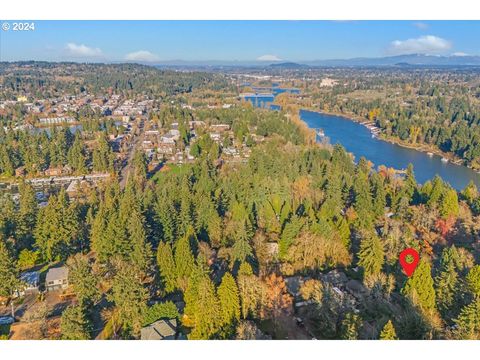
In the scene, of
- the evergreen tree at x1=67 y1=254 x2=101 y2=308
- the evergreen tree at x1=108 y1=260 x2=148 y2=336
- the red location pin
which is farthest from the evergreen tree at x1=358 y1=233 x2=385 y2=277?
the evergreen tree at x1=67 y1=254 x2=101 y2=308

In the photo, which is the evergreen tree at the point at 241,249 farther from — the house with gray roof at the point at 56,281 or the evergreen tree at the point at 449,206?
the evergreen tree at the point at 449,206

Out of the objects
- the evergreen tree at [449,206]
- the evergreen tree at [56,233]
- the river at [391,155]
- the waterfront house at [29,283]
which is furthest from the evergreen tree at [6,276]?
the river at [391,155]

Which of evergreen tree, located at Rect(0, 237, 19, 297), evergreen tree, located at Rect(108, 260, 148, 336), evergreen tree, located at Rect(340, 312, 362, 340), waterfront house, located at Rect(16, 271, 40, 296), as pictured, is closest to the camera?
evergreen tree, located at Rect(340, 312, 362, 340)

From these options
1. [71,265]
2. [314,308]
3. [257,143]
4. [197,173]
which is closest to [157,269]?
[71,265]

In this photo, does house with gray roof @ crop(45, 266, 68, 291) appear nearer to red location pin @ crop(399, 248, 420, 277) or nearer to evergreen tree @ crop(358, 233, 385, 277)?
evergreen tree @ crop(358, 233, 385, 277)

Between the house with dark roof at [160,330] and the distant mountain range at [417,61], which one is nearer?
the house with dark roof at [160,330]

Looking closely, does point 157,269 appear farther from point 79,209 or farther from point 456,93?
point 456,93

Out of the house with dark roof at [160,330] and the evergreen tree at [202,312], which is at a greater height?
the evergreen tree at [202,312]

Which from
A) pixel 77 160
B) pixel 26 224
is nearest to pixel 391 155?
pixel 77 160
